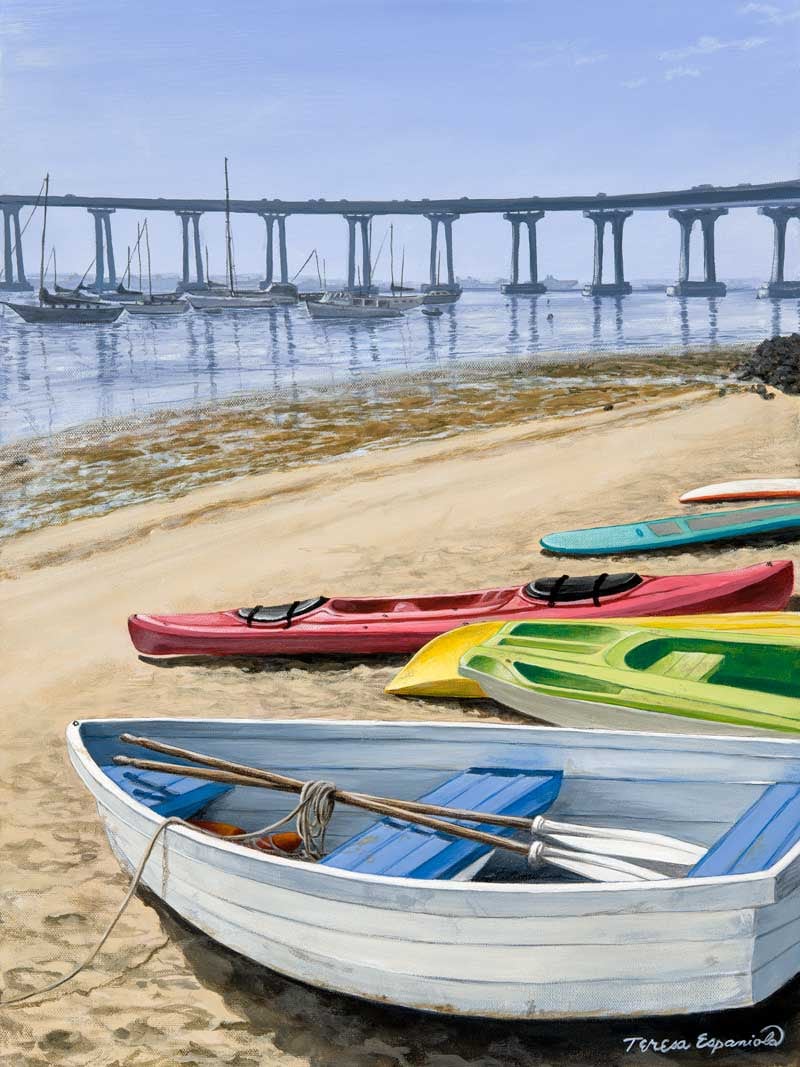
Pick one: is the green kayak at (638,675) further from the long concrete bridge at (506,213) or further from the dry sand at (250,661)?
the long concrete bridge at (506,213)

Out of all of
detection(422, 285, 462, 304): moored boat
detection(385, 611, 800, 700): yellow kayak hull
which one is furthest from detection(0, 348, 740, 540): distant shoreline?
detection(422, 285, 462, 304): moored boat

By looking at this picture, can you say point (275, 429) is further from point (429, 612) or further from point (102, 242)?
point (102, 242)

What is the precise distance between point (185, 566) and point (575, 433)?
8.16 meters

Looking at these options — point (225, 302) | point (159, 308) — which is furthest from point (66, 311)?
point (225, 302)

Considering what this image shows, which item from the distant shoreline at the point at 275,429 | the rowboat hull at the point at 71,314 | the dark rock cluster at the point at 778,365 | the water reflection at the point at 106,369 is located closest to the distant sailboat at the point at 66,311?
the rowboat hull at the point at 71,314

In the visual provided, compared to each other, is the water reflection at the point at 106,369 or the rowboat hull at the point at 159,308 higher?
the rowboat hull at the point at 159,308

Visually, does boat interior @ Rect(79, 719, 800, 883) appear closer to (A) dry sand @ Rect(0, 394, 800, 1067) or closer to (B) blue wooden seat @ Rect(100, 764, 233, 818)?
(B) blue wooden seat @ Rect(100, 764, 233, 818)

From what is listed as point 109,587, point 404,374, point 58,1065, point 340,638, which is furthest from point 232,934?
point 404,374

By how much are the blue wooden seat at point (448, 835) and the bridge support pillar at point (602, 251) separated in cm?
11006

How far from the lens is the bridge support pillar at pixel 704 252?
100188mm

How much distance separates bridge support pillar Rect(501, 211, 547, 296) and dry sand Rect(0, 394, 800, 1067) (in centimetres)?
10420

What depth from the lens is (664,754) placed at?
12.7 feet

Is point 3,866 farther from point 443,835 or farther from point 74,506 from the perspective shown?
point 74,506

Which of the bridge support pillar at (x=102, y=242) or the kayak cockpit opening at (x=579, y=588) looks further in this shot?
the bridge support pillar at (x=102, y=242)
